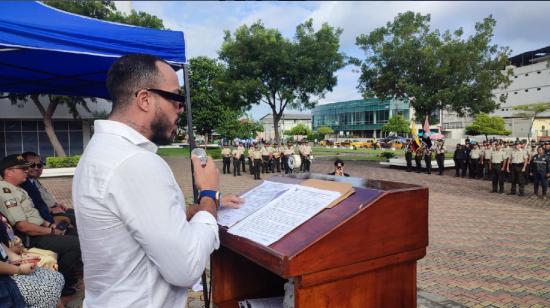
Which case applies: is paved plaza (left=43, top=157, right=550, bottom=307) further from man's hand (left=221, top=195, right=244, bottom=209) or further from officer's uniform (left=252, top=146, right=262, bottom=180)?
officer's uniform (left=252, top=146, right=262, bottom=180)

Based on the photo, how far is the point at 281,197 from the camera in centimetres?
196

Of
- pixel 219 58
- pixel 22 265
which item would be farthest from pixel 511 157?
pixel 219 58

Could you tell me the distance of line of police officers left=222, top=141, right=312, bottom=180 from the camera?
57.2 feet

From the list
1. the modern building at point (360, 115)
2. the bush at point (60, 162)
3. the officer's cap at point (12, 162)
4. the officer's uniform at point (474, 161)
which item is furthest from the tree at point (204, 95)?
the modern building at point (360, 115)

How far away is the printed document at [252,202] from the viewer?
1949 millimetres

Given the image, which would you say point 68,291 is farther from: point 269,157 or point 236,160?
point 269,157

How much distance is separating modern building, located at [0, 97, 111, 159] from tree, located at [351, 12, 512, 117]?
1870cm

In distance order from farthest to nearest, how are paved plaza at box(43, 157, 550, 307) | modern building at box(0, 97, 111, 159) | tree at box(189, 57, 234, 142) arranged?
tree at box(189, 57, 234, 142) → modern building at box(0, 97, 111, 159) → paved plaza at box(43, 157, 550, 307)

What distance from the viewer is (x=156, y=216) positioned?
4.00ft

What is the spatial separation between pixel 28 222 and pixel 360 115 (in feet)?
252

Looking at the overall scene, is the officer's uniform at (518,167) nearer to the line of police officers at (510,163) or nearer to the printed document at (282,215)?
the line of police officers at (510,163)

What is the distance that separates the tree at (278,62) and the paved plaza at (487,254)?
1271 cm

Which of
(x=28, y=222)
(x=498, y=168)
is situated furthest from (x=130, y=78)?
(x=498, y=168)

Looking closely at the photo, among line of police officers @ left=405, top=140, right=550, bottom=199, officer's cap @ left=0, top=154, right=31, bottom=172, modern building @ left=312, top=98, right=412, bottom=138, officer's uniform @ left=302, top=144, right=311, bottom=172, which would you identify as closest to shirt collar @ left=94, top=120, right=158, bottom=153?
officer's cap @ left=0, top=154, right=31, bottom=172
